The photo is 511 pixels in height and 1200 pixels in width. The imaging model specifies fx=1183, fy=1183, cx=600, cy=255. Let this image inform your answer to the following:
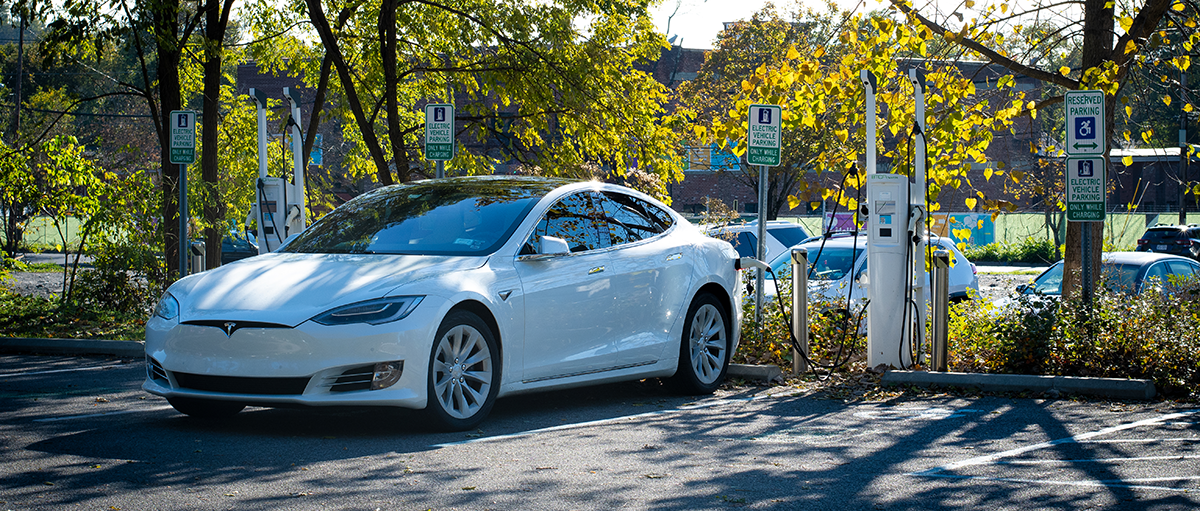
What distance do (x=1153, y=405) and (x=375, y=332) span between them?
17.2ft

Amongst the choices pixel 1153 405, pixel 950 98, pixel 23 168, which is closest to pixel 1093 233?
pixel 950 98

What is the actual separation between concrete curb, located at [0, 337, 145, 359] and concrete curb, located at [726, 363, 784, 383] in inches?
227

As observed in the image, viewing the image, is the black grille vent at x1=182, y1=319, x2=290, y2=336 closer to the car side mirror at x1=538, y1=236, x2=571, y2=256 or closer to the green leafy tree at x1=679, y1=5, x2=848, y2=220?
the car side mirror at x1=538, y1=236, x2=571, y2=256

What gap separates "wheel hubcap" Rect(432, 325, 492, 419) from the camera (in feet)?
21.4

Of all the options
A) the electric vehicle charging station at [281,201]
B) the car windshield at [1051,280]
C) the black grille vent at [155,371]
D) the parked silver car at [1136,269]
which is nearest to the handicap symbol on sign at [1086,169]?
the parked silver car at [1136,269]

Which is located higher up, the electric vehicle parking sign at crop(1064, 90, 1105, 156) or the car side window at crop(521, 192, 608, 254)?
the electric vehicle parking sign at crop(1064, 90, 1105, 156)

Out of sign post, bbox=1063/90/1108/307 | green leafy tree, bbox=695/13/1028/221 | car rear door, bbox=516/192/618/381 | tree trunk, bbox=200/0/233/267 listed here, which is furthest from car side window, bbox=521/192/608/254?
tree trunk, bbox=200/0/233/267

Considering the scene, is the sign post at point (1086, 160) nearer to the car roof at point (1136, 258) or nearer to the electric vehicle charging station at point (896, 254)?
the electric vehicle charging station at point (896, 254)

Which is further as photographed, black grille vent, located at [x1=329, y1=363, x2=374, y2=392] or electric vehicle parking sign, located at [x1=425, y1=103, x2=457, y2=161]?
electric vehicle parking sign, located at [x1=425, y1=103, x2=457, y2=161]

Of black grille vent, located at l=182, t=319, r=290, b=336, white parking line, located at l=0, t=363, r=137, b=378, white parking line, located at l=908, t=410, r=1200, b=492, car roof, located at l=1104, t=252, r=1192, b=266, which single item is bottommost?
white parking line, located at l=0, t=363, r=137, b=378

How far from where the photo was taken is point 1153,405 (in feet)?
26.1

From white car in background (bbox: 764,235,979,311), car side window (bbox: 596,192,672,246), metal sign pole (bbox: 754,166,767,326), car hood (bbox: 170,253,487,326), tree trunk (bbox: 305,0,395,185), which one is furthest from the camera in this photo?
tree trunk (bbox: 305,0,395,185)

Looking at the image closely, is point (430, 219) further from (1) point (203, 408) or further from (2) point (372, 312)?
(1) point (203, 408)

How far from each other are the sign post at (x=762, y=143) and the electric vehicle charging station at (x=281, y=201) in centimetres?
472
